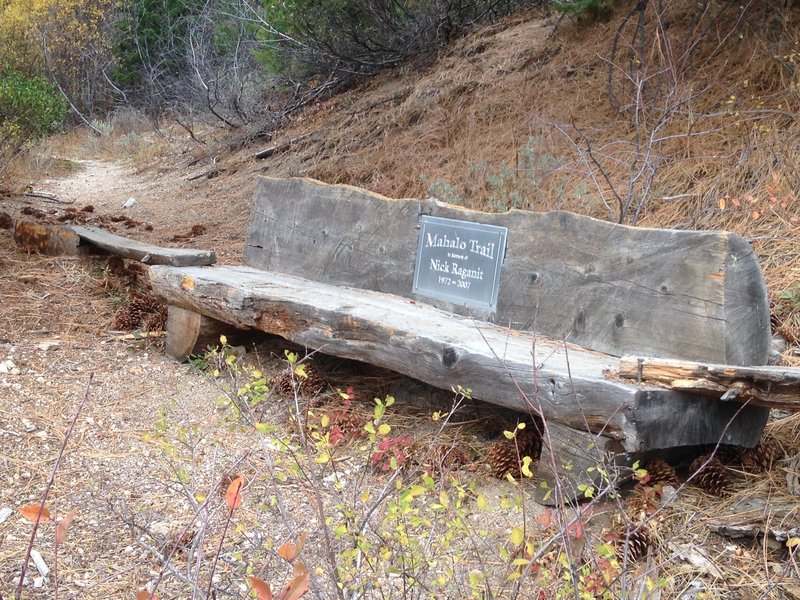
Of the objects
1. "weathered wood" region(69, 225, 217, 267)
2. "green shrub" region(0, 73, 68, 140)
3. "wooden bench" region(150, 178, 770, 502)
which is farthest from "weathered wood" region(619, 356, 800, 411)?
"green shrub" region(0, 73, 68, 140)

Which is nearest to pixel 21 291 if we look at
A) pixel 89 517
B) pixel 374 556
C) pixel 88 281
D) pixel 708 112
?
pixel 88 281

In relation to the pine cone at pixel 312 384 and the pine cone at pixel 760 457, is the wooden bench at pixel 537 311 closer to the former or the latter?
the pine cone at pixel 760 457

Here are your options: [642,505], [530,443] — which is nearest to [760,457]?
[642,505]

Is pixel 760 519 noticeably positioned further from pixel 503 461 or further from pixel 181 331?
pixel 181 331

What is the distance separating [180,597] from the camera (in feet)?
8.41

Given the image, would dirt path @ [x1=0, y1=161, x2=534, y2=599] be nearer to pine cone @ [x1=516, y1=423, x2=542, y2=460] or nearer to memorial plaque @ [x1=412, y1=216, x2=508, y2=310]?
pine cone @ [x1=516, y1=423, x2=542, y2=460]

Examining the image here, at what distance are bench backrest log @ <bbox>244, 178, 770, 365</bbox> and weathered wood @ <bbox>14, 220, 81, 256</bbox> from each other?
1.97 meters

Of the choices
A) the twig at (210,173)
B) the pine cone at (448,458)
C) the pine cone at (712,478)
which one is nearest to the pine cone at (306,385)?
the pine cone at (448,458)

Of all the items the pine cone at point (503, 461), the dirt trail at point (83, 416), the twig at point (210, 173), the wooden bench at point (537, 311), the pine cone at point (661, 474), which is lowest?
the dirt trail at point (83, 416)

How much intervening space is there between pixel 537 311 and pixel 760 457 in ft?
3.22

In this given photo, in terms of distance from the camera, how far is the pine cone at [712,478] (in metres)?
3.03

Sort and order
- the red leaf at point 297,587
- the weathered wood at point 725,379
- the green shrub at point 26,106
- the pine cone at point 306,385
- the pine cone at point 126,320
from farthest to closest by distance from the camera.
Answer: the green shrub at point 26,106 → the pine cone at point 126,320 → the pine cone at point 306,385 → the weathered wood at point 725,379 → the red leaf at point 297,587

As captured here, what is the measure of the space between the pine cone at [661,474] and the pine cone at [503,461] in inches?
19.0

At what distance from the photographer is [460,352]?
330cm
